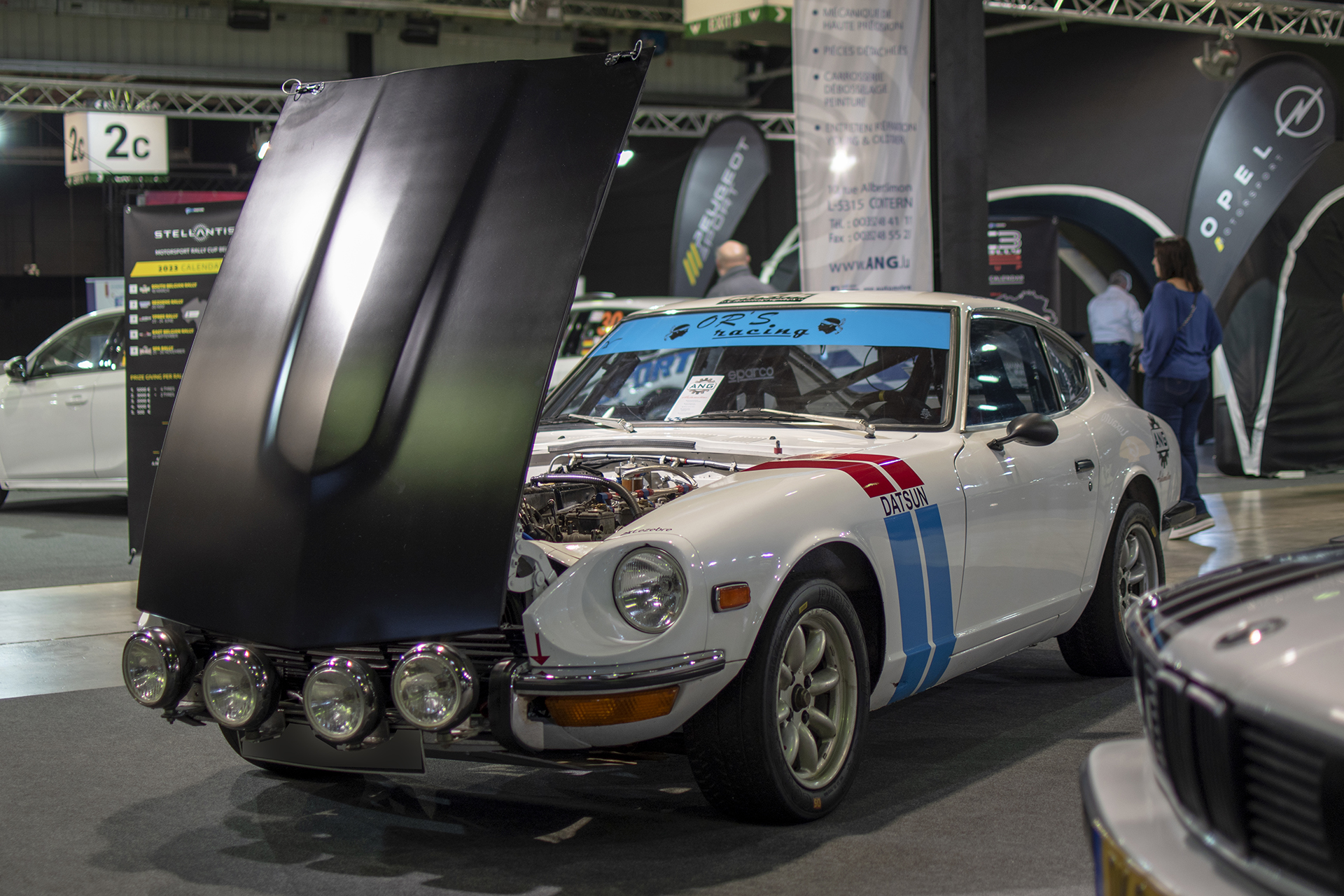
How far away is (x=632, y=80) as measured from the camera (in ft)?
11.1

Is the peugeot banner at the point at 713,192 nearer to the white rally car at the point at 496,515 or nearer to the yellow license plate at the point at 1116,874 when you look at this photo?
the white rally car at the point at 496,515

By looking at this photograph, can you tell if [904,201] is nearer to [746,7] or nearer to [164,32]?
[746,7]

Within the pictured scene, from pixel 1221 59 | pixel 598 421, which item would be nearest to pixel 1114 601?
pixel 598 421

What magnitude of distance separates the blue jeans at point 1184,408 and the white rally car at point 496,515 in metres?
4.07

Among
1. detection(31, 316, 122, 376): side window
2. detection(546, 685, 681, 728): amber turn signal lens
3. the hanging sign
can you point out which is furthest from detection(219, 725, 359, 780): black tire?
the hanging sign

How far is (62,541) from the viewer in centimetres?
917

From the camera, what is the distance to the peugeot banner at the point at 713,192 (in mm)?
15875

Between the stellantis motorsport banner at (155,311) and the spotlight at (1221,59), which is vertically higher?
the spotlight at (1221,59)

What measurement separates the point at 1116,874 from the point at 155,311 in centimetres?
668

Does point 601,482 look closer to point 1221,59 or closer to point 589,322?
point 589,322

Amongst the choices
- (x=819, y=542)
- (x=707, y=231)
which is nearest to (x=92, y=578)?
(x=819, y=542)

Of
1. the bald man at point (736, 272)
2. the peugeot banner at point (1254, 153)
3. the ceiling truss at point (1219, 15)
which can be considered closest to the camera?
the bald man at point (736, 272)

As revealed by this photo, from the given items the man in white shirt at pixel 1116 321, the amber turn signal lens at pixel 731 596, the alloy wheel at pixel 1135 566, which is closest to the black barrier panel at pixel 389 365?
the amber turn signal lens at pixel 731 596

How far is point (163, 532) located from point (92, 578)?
468 cm
